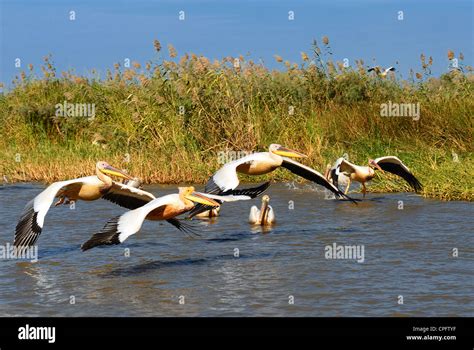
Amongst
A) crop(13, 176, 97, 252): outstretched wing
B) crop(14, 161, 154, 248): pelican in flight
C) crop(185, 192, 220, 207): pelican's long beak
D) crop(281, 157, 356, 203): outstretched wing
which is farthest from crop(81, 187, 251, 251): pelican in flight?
crop(281, 157, 356, 203): outstretched wing

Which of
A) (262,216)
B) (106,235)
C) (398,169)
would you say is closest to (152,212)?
(106,235)

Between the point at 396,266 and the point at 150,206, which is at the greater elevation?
the point at 150,206

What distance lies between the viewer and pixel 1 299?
25.5 ft

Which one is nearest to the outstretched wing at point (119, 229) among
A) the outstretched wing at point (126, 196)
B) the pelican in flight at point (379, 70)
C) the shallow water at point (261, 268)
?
the shallow water at point (261, 268)

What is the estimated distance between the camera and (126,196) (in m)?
10.2

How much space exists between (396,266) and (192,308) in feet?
7.87

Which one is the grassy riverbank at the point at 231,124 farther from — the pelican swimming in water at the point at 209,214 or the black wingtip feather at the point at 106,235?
the black wingtip feather at the point at 106,235

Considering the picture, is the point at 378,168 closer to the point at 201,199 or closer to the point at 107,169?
the point at 107,169

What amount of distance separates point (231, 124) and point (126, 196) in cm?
749

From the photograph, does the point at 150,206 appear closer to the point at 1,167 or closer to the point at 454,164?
the point at 454,164

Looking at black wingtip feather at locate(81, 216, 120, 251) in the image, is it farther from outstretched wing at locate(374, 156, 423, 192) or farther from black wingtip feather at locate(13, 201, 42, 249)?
outstretched wing at locate(374, 156, 423, 192)

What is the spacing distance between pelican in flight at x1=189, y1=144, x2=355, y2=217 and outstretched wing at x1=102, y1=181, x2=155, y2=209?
→ 21.4 inches
